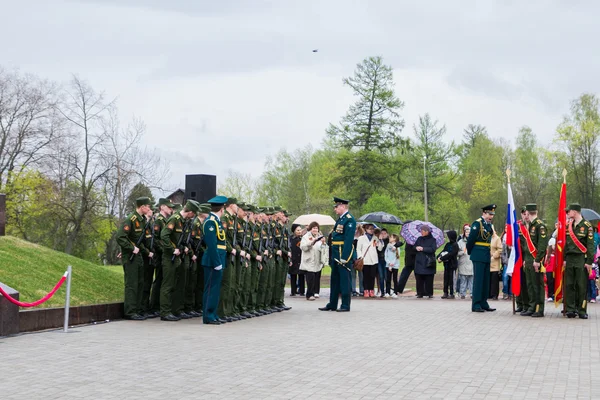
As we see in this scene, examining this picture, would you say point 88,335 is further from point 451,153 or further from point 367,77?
point 451,153

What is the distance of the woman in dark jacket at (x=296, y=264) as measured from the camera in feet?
71.4

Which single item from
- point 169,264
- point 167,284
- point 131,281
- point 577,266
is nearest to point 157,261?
point 169,264

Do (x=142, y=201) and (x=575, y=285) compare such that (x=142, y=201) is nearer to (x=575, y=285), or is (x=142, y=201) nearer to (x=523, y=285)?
(x=523, y=285)

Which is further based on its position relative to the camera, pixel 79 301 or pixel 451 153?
pixel 451 153

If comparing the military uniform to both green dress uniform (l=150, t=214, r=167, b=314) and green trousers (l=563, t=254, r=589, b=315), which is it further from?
green trousers (l=563, t=254, r=589, b=315)

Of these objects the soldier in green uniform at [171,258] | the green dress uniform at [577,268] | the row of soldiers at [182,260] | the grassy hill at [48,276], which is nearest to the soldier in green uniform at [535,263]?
the green dress uniform at [577,268]

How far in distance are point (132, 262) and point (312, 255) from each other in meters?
6.94

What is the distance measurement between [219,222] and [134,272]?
1.81 metres

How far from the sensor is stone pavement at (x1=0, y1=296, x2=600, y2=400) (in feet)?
24.7

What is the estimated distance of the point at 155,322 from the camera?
45.1 ft

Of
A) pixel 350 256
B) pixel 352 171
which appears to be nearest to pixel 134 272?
pixel 350 256

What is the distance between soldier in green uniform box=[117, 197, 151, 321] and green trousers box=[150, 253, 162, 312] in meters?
0.42

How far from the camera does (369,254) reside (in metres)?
21.1

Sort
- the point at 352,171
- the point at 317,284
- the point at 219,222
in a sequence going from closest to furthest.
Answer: the point at 219,222 → the point at 317,284 → the point at 352,171
